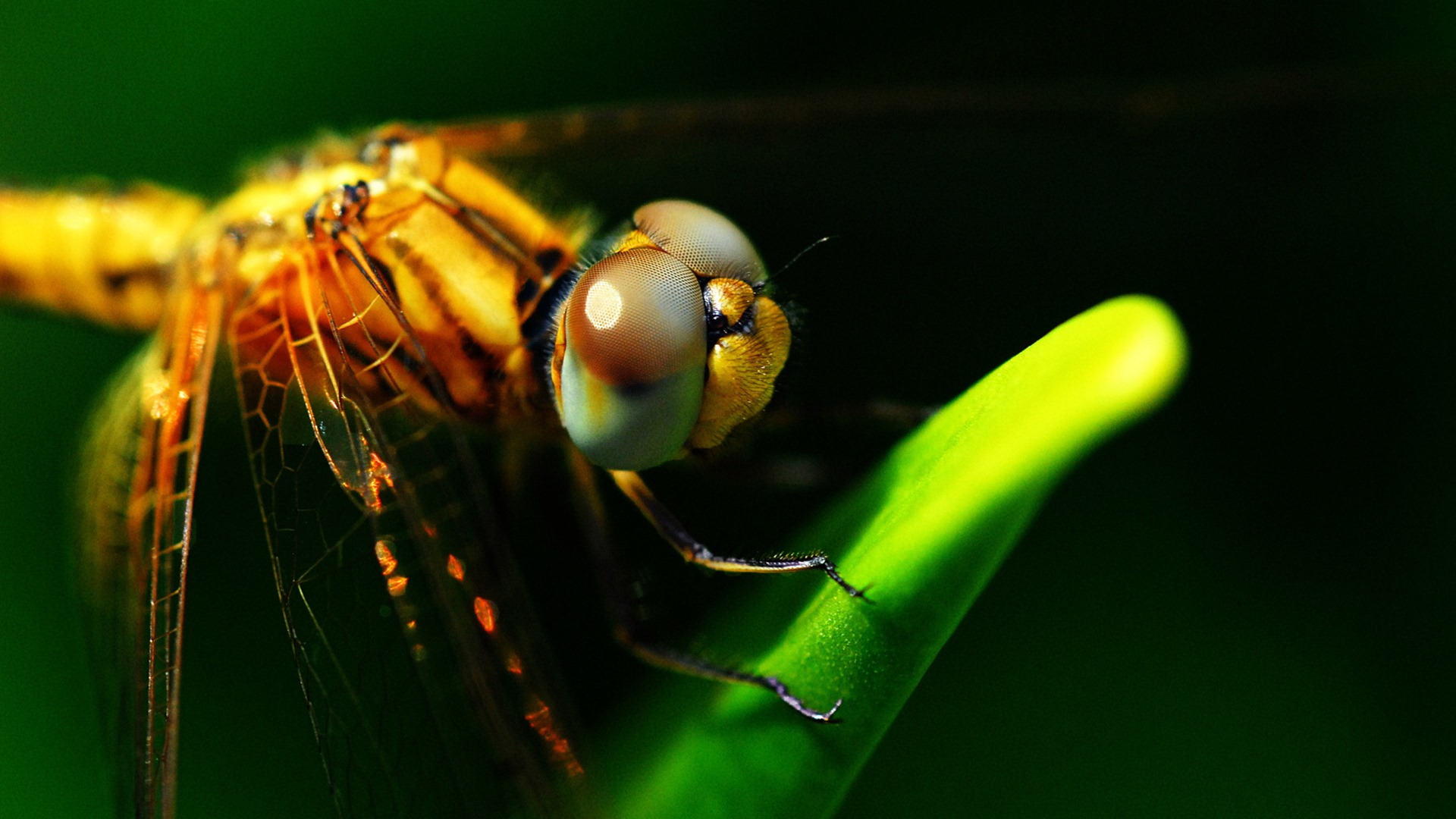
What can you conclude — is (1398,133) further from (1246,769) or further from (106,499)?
(106,499)

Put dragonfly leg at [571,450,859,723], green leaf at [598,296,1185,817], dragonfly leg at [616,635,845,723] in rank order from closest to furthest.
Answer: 1. green leaf at [598,296,1185,817]
2. dragonfly leg at [616,635,845,723]
3. dragonfly leg at [571,450,859,723]

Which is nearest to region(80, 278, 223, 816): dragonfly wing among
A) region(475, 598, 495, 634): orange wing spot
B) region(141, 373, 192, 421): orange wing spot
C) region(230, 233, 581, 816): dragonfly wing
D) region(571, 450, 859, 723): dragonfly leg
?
region(141, 373, 192, 421): orange wing spot

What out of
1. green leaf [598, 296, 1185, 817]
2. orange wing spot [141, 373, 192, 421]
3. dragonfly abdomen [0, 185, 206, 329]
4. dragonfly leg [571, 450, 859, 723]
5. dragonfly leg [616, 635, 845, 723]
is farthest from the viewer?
dragonfly abdomen [0, 185, 206, 329]

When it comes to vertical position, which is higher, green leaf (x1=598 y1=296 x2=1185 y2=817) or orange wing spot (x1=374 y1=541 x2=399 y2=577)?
A: orange wing spot (x1=374 y1=541 x2=399 y2=577)

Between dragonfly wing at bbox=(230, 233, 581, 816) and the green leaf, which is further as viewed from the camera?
dragonfly wing at bbox=(230, 233, 581, 816)

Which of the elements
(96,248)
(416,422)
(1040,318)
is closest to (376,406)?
(416,422)

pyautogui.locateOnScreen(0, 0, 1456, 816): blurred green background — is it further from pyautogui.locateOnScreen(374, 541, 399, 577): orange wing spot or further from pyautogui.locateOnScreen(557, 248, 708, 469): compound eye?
pyautogui.locateOnScreen(374, 541, 399, 577): orange wing spot

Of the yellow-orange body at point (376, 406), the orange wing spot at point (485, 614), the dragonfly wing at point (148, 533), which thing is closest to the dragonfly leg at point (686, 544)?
the yellow-orange body at point (376, 406)
